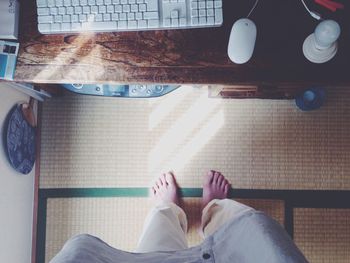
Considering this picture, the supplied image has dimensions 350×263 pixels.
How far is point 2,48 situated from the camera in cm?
99

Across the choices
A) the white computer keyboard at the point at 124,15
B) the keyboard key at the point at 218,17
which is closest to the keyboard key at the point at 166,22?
the white computer keyboard at the point at 124,15

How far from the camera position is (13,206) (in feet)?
4.27

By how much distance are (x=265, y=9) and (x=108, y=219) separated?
0.90 m

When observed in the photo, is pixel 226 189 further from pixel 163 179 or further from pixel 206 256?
pixel 206 256

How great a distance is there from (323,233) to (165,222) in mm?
598

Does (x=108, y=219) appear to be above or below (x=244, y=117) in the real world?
below

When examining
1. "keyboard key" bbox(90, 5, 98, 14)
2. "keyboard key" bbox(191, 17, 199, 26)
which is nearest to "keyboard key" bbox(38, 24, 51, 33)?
"keyboard key" bbox(90, 5, 98, 14)

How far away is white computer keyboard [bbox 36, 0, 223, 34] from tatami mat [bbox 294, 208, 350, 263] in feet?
2.73

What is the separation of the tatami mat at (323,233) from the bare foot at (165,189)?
1.43ft

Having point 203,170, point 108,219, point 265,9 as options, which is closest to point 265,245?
point 265,9

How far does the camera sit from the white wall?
1.23m

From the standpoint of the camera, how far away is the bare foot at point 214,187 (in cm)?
143

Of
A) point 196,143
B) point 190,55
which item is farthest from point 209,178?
point 190,55

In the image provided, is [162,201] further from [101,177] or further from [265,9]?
[265,9]
